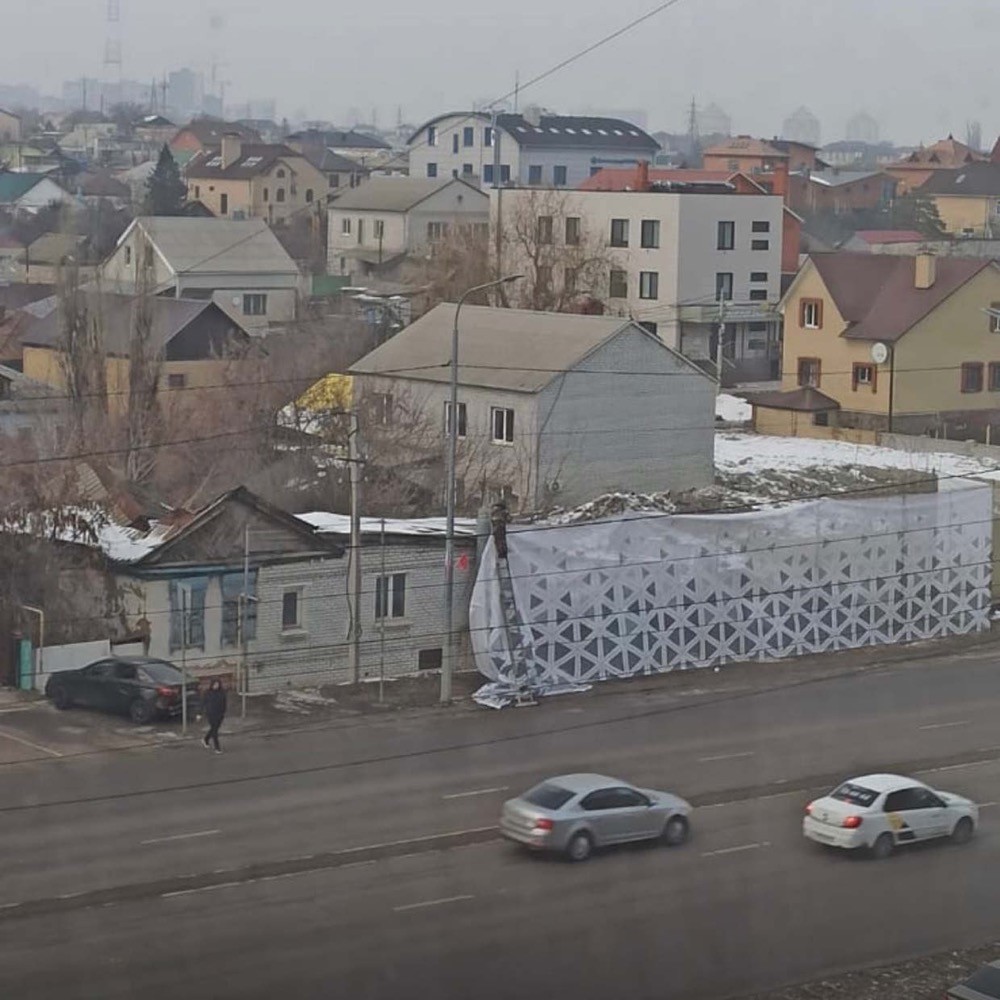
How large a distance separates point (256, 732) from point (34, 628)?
1.39 metres

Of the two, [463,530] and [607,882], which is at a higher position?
[463,530]

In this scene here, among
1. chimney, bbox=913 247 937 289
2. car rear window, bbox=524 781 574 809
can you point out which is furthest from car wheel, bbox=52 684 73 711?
chimney, bbox=913 247 937 289

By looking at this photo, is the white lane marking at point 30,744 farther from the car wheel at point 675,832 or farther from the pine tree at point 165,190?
the pine tree at point 165,190

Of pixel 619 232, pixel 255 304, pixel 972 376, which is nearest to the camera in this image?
pixel 972 376

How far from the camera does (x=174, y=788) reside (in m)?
6.68

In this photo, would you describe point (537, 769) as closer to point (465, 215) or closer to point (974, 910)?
point (974, 910)

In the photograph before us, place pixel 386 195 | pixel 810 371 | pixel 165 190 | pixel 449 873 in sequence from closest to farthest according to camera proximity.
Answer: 1. pixel 449 873
2. pixel 810 371
3. pixel 165 190
4. pixel 386 195

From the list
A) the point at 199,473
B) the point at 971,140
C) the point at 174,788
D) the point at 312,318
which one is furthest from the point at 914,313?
the point at 174,788

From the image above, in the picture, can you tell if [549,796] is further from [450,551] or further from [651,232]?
[651,232]

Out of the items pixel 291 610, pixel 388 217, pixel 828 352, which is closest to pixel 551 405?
pixel 291 610

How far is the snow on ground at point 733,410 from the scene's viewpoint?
52.7 ft

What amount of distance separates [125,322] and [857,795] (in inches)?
→ 300

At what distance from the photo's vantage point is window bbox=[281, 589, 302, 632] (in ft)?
29.2

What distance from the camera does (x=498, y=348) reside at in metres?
12.7
